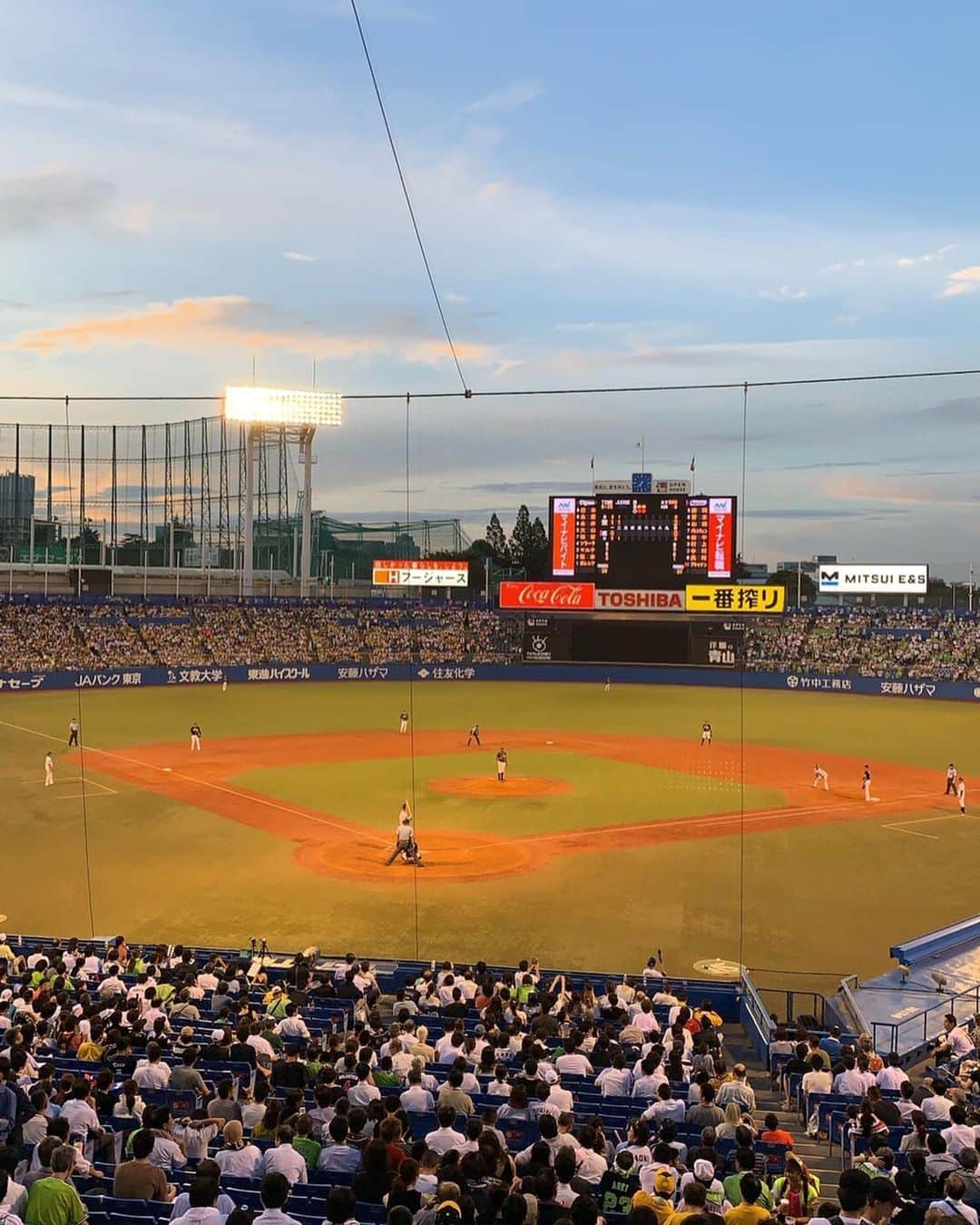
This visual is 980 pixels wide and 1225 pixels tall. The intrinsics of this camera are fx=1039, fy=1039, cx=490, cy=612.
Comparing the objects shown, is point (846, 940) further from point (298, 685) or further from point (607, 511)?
point (298, 685)

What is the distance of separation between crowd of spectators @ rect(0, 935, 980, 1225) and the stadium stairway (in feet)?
0.99

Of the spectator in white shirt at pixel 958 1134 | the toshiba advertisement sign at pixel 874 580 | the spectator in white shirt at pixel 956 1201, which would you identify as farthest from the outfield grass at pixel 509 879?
the toshiba advertisement sign at pixel 874 580

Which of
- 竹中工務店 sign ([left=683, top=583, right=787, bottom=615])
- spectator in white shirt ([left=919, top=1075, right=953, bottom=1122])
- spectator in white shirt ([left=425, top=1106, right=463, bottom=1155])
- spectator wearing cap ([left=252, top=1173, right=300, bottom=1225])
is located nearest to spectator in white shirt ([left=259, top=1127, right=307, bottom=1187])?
spectator in white shirt ([left=425, top=1106, right=463, bottom=1155])

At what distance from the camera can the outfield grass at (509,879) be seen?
2045 centimetres

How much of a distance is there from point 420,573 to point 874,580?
3901 cm

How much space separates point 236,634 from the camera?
75.8m

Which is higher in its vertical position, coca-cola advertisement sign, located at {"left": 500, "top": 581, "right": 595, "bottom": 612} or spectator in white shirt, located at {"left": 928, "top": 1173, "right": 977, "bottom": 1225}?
coca-cola advertisement sign, located at {"left": 500, "top": 581, "right": 595, "bottom": 612}

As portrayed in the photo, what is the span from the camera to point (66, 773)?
3684 cm

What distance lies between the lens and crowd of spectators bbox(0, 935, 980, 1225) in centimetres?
685

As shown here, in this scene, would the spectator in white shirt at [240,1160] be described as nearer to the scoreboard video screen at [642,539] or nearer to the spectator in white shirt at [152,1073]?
the spectator in white shirt at [152,1073]

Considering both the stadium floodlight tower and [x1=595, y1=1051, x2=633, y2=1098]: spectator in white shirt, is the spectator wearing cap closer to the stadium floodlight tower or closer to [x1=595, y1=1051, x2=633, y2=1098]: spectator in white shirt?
[x1=595, y1=1051, x2=633, y2=1098]: spectator in white shirt

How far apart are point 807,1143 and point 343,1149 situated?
5265mm

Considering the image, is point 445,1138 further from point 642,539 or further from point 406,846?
point 642,539

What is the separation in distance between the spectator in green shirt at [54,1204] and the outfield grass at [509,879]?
13.2 metres
